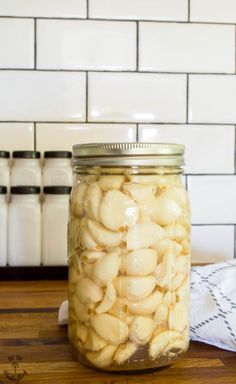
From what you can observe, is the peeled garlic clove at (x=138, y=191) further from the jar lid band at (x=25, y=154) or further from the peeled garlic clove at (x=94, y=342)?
the jar lid band at (x=25, y=154)

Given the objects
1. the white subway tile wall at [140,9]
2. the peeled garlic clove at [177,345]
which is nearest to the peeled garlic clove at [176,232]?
the peeled garlic clove at [177,345]

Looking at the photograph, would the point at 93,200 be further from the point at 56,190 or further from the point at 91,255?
the point at 56,190

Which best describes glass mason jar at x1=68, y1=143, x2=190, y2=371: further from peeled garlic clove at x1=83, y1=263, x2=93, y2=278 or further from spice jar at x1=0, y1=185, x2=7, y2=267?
spice jar at x1=0, y1=185, x2=7, y2=267

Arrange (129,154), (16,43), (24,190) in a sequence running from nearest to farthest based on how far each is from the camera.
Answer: (129,154)
(24,190)
(16,43)

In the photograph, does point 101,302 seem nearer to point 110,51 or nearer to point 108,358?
point 108,358

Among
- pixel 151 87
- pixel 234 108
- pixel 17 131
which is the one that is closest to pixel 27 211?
pixel 17 131

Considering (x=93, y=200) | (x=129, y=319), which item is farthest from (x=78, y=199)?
(x=129, y=319)
